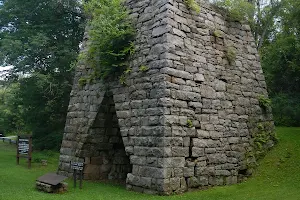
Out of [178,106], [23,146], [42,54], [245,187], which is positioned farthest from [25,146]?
[245,187]

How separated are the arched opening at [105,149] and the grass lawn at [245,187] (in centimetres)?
62

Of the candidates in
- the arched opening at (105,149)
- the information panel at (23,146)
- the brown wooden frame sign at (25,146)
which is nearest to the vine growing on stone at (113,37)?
the arched opening at (105,149)

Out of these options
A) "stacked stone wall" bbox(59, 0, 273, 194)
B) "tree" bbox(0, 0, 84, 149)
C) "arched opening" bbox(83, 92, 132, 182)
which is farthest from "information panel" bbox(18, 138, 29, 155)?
"arched opening" bbox(83, 92, 132, 182)

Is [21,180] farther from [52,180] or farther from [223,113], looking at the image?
[223,113]

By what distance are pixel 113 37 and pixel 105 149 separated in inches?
119

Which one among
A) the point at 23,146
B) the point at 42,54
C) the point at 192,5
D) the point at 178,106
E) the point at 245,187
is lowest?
the point at 245,187

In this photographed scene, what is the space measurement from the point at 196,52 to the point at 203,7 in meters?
1.42

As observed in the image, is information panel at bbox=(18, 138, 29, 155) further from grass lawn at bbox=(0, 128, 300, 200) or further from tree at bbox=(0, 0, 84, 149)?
tree at bbox=(0, 0, 84, 149)

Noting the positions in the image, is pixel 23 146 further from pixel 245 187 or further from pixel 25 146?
pixel 245 187

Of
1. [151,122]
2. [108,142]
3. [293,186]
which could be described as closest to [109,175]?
[108,142]

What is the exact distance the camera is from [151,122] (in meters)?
6.62

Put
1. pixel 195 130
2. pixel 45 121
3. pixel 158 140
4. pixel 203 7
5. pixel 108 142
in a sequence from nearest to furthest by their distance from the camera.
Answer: pixel 158 140 → pixel 195 130 → pixel 203 7 → pixel 108 142 → pixel 45 121

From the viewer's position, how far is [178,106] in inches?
264

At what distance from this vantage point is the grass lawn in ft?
20.4
